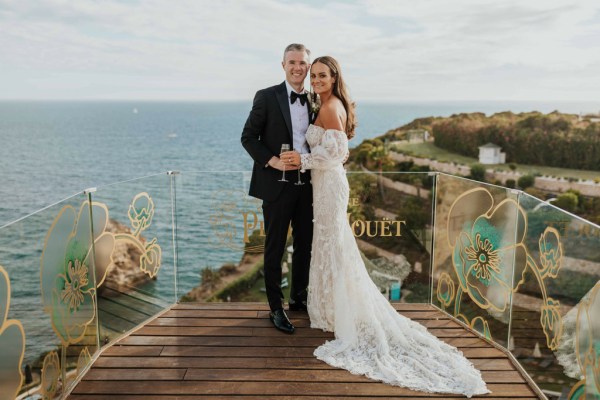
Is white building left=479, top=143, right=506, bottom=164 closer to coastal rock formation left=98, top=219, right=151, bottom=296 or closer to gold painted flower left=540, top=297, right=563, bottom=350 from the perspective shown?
gold painted flower left=540, top=297, right=563, bottom=350

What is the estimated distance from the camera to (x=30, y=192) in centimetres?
4828

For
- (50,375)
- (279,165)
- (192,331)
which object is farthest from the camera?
(192,331)

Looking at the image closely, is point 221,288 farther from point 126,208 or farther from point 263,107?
point 263,107

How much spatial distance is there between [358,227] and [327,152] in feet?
3.27

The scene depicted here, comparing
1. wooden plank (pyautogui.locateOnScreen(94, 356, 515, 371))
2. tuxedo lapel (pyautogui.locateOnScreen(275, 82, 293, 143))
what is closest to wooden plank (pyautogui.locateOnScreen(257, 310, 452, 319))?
wooden plank (pyautogui.locateOnScreen(94, 356, 515, 371))

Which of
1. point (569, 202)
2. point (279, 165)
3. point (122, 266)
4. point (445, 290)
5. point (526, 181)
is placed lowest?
point (569, 202)

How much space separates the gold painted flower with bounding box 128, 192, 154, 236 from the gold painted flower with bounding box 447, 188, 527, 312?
222 cm

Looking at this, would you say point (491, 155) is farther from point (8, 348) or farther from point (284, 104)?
point (8, 348)

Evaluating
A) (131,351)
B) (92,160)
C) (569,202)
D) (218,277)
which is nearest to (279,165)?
(131,351)

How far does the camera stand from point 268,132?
11.4 ft

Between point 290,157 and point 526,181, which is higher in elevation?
point 290,157

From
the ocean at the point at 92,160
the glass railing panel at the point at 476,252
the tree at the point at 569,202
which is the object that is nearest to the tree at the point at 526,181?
the tree at the point at 569,202

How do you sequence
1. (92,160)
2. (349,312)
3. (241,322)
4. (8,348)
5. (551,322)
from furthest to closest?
1. (92,160)
2. (241,322)
3. (349,312)
4. (551,322)
5. (8,348)

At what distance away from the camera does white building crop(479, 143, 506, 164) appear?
37812 mm
